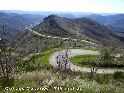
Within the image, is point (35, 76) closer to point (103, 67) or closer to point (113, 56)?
point (103, 67)

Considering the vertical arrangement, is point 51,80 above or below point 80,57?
above

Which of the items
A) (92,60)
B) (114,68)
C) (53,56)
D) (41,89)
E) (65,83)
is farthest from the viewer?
(53,56)

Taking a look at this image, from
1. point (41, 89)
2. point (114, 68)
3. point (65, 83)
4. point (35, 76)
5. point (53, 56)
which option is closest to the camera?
point (41, 89)

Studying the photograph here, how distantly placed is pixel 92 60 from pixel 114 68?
5.30m

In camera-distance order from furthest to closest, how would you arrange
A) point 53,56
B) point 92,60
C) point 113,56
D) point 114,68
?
point 53,56
point 113,56
point 92,60
point 114,68

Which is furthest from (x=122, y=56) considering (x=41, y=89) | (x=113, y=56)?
(x=41, y=89)

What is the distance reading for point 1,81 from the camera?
67.6 ft

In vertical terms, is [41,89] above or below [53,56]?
above

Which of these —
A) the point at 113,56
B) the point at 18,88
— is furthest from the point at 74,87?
the point at 113,56

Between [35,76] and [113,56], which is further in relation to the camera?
[113,56]

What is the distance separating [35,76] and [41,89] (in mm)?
4156

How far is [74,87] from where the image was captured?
63.2ft

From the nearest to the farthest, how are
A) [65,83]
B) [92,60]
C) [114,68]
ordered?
[65,83] → [114,68] → [92,60]

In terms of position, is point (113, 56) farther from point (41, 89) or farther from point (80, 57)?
point (41, 89)
